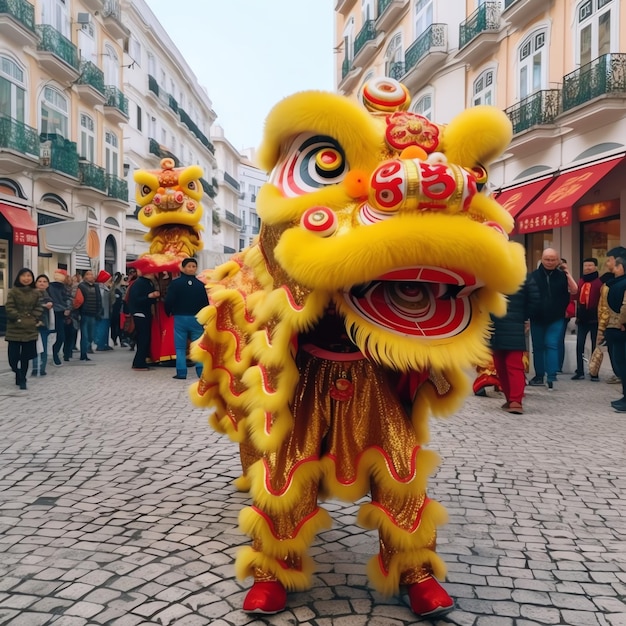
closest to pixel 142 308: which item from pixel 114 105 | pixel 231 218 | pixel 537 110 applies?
pixel 537 110

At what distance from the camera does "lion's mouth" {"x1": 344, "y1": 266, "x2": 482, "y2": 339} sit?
206cm

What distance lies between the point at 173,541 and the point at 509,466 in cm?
252

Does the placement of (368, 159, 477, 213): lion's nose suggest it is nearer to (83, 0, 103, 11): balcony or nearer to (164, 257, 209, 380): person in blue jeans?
(164, 257, 209, 380): person in blue jeans

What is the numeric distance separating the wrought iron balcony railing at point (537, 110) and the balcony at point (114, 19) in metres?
16.1

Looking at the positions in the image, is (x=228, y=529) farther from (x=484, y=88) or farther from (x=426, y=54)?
(x=426, y=54)

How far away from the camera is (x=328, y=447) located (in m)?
2.38

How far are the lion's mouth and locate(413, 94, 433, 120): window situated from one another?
18227 millimetres

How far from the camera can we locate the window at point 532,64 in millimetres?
14828

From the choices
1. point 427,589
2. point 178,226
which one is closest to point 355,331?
point 427,589

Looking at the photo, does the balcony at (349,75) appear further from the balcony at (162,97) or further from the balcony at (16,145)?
the balcony at (16,145)

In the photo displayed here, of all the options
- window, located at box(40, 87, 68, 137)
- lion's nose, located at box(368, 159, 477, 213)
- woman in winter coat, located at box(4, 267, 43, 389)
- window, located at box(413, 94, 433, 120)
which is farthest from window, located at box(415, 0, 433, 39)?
lion's nose, located at box(368, 159, 477, 213)

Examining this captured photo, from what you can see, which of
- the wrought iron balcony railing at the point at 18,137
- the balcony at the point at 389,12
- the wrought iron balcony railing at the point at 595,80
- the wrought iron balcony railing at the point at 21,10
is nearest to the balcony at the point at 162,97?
the balcony at the point at 389,12

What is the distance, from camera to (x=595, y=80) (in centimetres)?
1259

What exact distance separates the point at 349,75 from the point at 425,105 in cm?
676
